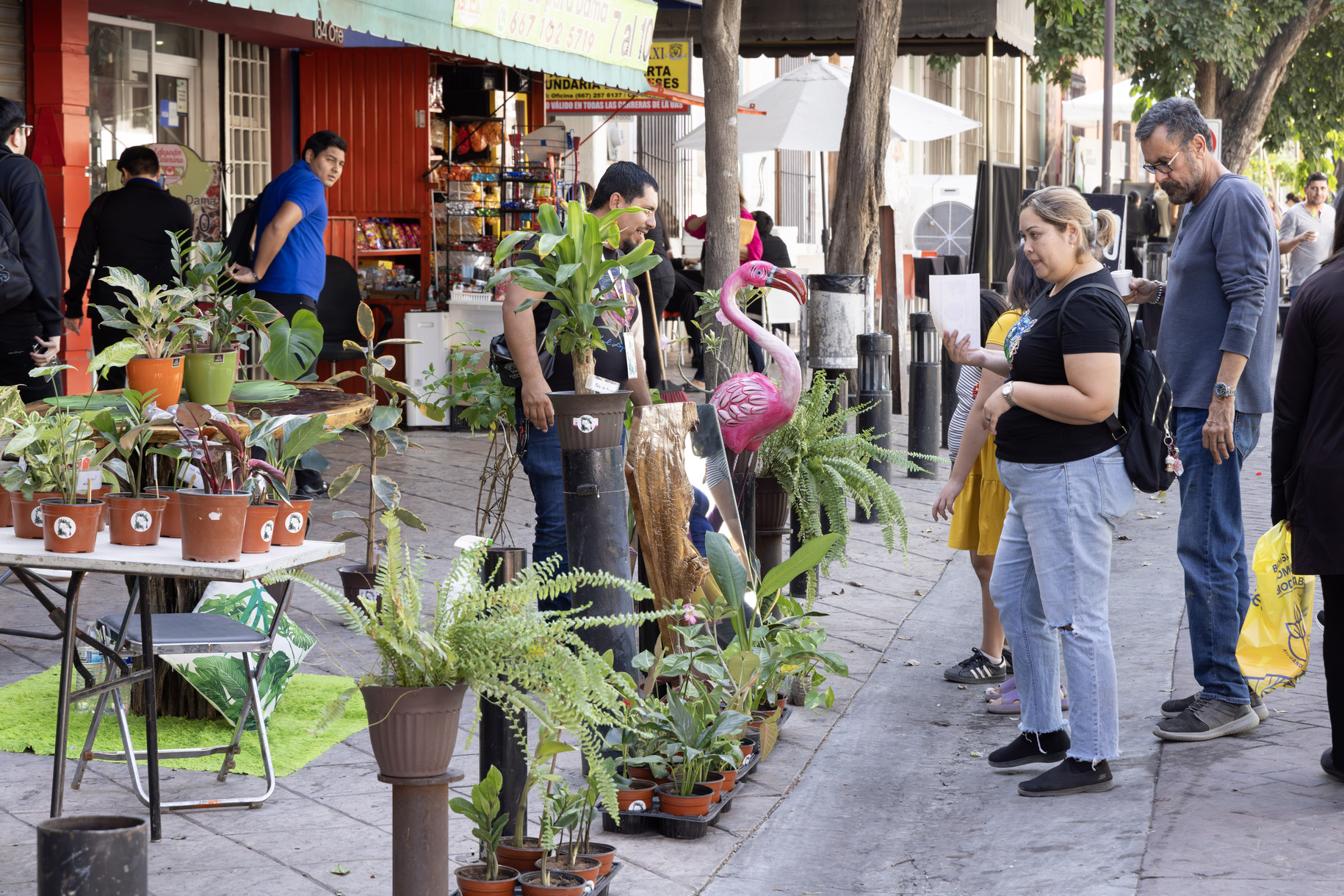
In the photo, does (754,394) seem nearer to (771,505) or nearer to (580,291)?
Result: (771,505)

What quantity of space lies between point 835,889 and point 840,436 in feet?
7.49

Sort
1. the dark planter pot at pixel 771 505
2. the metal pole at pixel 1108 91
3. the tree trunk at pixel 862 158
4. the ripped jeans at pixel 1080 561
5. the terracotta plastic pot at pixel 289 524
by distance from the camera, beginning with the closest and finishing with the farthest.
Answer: the terracotta plastic pot at pixel 289 524
the ripped jeans at pixel 1080 561
the dark planter pot at pixel 771 505
the tree trunk at pixel 862 158
the metal pole at pixel 1108 91

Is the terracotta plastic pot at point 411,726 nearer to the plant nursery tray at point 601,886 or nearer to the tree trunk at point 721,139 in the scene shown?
the plant nursery tray at point 601,886

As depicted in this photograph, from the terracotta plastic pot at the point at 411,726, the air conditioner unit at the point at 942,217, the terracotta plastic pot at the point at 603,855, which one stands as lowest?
the terracotta plastic pot at the point at 603,855

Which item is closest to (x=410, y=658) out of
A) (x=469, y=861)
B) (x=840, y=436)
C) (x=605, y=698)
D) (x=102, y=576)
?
(x=605, y=698)

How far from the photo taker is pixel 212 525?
328 cm

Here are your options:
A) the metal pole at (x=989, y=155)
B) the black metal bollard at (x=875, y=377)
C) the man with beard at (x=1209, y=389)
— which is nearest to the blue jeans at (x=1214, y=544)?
the man with beard at (x=1209, y=389)

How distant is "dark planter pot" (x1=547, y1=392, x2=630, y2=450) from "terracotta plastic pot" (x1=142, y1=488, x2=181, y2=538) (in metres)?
0.97

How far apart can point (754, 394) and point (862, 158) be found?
5100 mm

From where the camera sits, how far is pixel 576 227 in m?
3.73

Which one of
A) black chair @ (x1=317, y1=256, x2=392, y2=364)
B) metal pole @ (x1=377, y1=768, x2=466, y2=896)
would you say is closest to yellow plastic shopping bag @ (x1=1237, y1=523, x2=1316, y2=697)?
metal pole @ (x1=377, y1=768, x2=466, y2=896)

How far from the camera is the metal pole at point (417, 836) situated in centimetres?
283

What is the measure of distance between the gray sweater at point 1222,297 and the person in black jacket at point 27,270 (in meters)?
4.51

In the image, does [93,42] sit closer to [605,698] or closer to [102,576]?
[102,576]
